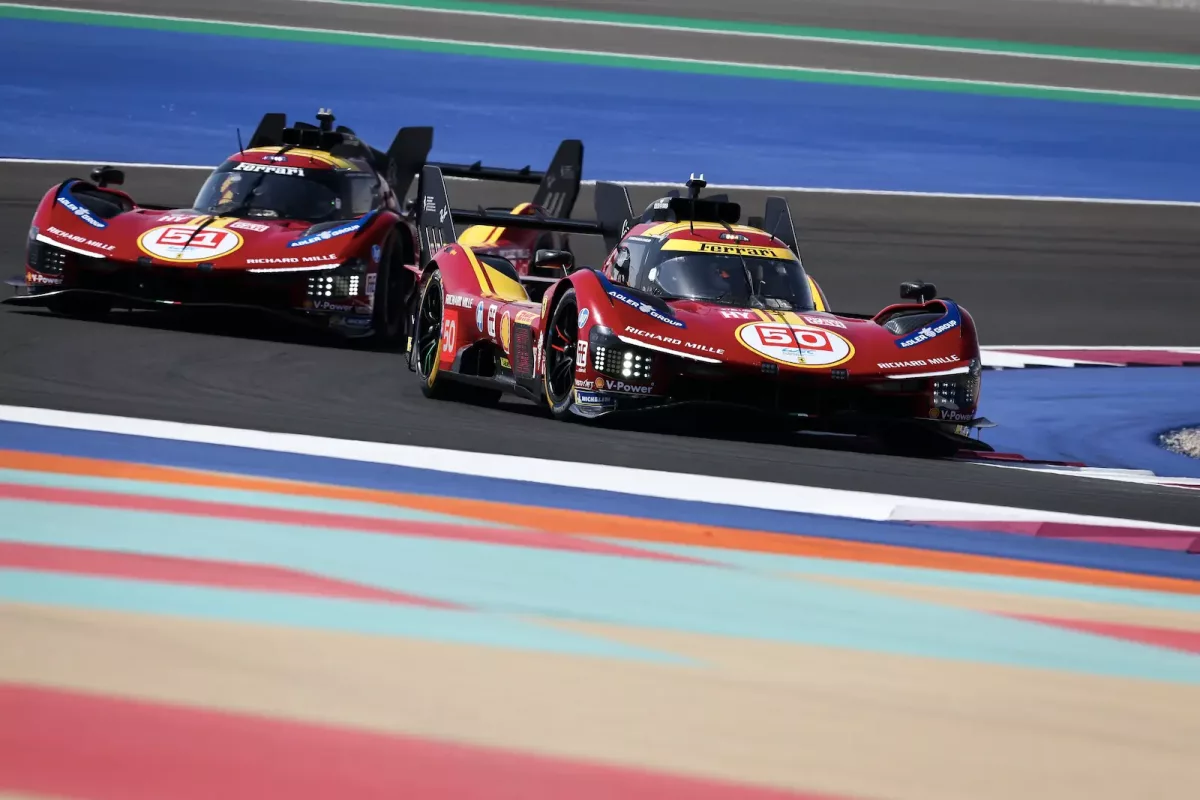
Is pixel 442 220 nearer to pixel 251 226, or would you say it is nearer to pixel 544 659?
pixel 251 226

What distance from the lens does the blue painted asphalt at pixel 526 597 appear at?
4.92 metres

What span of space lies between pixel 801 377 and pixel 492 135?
15.4m

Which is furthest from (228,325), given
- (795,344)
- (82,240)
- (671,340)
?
(795,344)

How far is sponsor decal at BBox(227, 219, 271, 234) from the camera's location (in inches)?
525

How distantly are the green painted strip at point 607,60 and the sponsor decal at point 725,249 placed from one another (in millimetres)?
19683

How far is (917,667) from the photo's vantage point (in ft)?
15.8

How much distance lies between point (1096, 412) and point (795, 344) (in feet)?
11.7

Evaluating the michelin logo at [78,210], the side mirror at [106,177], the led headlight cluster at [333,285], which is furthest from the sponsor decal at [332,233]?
the side mirror at [106,177]

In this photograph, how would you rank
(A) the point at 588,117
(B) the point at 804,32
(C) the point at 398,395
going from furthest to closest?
(B) the point at 804,32 → (A) the point at 588,117 → (C) the point at 398,395

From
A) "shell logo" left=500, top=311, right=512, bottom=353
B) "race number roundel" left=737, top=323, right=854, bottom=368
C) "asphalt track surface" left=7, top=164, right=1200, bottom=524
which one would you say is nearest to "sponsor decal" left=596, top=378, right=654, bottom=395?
"asphalt track surface" left=7, top=164, right=1200, bottom=524

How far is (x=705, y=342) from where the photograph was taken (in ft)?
31.8

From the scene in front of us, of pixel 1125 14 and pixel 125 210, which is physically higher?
pixel 1125 14

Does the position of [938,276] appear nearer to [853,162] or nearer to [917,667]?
[853,162]

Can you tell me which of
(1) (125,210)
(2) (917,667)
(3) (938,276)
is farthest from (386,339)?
(2) (917,667)
